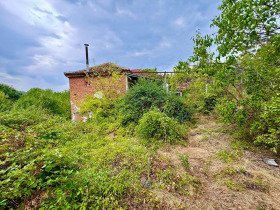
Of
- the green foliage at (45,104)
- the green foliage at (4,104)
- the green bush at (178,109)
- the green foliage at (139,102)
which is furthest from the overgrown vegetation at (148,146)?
the green foliage at (45,104)

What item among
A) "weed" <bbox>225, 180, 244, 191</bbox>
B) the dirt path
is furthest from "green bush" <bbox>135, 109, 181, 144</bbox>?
"weed" <bbox>225, 180, 244, 191</bbox>

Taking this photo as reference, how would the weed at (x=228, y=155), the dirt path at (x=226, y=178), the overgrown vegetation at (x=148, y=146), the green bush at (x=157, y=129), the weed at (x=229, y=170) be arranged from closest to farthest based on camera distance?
1. the overgrown vegetation at (x=148, y=146)
2. the dirt path at (x=226, y=178)
3. the weed at (x=229, y=170)
4. the weed at (x=228, y=155)
5. the green bush at (x=157, y=129)

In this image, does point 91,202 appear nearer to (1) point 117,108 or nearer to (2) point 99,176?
(2) point 99,176

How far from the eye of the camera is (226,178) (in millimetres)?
2338

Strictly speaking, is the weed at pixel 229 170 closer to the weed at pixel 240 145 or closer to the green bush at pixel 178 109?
the weed at pixel 240 145

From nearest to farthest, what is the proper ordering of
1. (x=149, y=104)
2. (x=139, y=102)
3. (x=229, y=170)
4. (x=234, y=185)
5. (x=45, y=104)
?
(x=234, y=185) → (x=229, y=170) → (x=139, y=102) → (x=149, y=104) → (x=45, y=104)

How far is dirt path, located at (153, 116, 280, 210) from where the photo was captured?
1802 mm

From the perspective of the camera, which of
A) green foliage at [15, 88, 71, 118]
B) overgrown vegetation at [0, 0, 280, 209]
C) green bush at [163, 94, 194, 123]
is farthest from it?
green foliage at [15, 88, 71, 118]

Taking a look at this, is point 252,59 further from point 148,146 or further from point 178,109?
point 148,146

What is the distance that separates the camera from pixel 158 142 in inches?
157

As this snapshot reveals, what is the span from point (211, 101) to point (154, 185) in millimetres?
7135

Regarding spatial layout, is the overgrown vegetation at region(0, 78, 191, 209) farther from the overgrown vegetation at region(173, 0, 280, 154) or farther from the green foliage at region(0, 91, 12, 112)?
the green foliage at region(0, 91, 12, 112)

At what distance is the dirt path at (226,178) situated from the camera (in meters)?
1.80

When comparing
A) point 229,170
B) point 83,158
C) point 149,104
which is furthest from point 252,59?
point 83,158
